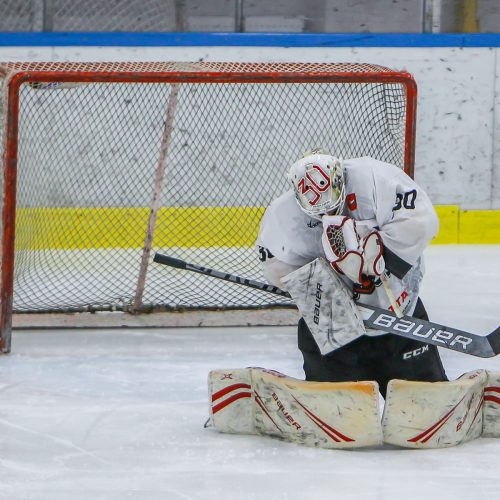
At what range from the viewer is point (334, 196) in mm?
2562

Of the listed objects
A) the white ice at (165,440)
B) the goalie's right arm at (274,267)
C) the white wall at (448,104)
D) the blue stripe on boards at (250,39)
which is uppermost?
the blue stripe on boards at (250,39)

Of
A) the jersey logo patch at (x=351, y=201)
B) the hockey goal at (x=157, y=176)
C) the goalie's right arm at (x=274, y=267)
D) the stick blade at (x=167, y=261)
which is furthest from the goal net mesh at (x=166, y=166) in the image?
the jersey logo patch at (x=351, y=201)

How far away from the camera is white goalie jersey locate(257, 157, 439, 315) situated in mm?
2625

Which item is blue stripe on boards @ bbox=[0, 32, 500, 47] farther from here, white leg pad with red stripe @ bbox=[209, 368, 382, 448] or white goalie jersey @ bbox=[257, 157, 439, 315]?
white leg pad with red stripe @ bbox=[209, 368, 382, 448]

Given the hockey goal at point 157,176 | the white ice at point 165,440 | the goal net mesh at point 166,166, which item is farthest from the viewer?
the goal net mesh at point 166,166

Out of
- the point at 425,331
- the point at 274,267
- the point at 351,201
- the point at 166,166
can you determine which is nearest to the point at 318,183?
the point at 351,201

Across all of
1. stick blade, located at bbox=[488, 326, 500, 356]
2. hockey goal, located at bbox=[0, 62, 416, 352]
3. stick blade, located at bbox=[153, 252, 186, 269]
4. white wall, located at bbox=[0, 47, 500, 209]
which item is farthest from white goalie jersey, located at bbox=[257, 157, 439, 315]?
white wall, located at bbox=[0, 47, 500, 209]

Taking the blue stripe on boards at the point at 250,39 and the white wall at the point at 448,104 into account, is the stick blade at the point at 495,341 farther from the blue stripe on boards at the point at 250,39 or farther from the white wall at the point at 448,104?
the blue stripe on boards at the point at 250,39

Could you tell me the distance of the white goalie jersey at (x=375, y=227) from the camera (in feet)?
8.61

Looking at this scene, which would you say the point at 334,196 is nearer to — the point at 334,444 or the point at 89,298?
the point at 334,444

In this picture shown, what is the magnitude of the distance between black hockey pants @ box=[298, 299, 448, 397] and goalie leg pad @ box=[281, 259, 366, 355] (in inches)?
2.8

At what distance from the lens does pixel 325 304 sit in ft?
8.73

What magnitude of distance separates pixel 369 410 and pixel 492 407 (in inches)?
13.6

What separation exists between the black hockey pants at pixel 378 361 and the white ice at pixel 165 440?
0.67ft
